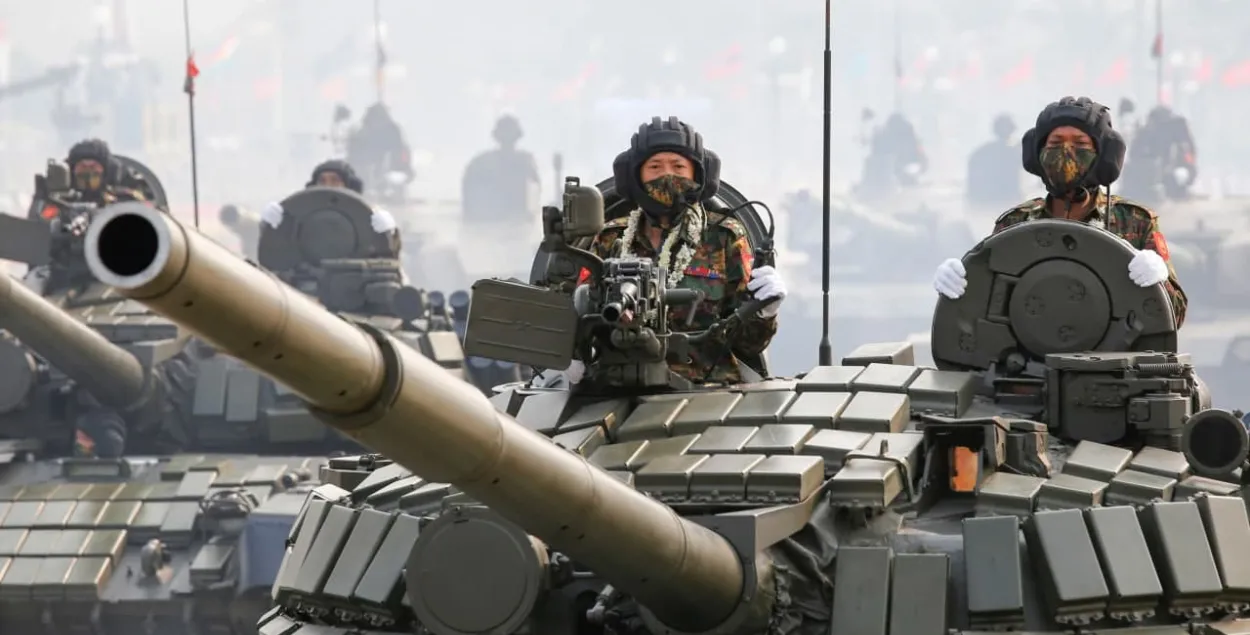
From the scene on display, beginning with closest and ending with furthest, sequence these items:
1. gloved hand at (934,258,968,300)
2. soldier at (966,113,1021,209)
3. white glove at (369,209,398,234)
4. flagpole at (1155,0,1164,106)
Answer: gloved hand at (934,258,968,300) < white glove at (369,209,398,234) < flagpole at (1155,0,1164,106) < soldier at (966,113,1021,209)

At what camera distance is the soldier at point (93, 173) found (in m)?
29.9

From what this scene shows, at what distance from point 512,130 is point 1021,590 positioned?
4077 centimetres

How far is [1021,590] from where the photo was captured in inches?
484

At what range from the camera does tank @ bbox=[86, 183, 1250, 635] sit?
10.5 meters

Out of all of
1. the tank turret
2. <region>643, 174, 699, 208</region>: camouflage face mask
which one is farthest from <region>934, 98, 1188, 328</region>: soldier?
the tank turret

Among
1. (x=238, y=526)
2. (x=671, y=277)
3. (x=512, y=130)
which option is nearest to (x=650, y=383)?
(x=671, y=277)

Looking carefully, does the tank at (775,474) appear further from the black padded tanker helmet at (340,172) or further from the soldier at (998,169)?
the soldier at (998,169)

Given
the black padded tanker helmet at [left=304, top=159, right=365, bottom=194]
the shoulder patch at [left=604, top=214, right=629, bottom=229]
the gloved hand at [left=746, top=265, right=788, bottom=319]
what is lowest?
Result: the black padded tanker helmet at [left=304, top=159, right=365, bottom=194]

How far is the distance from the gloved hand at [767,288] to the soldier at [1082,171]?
1954 mm

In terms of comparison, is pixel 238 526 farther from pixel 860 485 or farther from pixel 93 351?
pixel 860 485

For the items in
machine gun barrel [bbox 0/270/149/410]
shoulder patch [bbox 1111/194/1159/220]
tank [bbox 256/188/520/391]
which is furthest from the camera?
tank [bbox 256/188/520/391]

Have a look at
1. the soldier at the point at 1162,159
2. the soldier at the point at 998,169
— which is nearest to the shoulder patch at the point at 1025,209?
the soldier at the point at 1162,159

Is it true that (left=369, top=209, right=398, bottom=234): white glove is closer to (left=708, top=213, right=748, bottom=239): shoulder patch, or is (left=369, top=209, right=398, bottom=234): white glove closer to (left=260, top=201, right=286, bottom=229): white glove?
(left=260, top=201, right=286, bottom=229): white glove

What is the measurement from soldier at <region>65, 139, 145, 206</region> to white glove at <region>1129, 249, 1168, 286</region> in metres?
17.3
